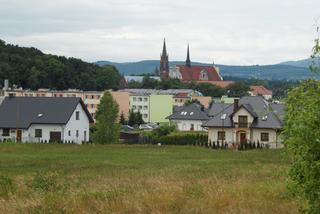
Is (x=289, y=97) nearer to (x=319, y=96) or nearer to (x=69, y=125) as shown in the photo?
(x=319, y=96)

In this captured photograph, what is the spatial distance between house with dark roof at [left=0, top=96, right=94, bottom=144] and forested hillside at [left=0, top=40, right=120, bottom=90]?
77059mm

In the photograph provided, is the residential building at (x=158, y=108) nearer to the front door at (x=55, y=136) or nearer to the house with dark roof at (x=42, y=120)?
the house with dark roof at (x=42, y=120)

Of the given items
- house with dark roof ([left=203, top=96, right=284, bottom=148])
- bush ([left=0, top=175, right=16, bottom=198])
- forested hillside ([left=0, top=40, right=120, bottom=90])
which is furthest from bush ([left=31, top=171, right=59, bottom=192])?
forested hillside ([left=0, top=40, right=120, bottom=90])

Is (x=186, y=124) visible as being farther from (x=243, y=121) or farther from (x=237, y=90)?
(x=237, y=90)

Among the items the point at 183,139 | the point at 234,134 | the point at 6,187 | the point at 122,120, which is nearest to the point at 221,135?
the point at 234,134

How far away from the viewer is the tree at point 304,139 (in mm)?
7387

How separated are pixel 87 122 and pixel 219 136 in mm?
14802

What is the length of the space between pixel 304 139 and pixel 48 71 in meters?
144

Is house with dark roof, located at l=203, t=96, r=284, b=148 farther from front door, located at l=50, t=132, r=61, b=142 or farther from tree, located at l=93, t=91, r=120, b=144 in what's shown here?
front door, located at l=50, t=132, r=61, b=142

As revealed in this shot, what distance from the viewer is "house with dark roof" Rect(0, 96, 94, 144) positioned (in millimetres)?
65938

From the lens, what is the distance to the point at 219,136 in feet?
224

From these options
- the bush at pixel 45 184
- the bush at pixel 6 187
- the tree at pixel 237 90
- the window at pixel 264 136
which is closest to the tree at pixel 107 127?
the window at pixel 264 136

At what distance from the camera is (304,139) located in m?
7.46

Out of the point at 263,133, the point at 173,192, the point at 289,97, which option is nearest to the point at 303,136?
the point at 289,97
